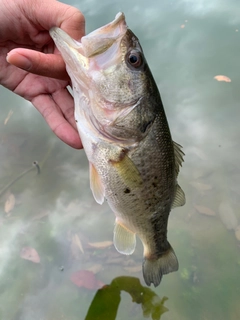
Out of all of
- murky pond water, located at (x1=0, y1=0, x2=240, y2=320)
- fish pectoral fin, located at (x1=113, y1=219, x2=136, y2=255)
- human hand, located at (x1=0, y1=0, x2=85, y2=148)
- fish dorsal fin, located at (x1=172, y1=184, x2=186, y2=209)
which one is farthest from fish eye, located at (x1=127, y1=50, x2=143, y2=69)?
murky pond water, located at (x1=0, y1=0, x2=240, y2=320)

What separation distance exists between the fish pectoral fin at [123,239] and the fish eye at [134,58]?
0.64 metres

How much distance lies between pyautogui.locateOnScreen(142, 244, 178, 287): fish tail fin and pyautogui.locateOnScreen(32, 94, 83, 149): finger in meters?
0.57

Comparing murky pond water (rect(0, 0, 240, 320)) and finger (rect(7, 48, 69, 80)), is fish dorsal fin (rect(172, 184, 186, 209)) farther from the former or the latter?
finger (rect(7, 48, 69, 80))

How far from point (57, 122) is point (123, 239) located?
0.56 meters

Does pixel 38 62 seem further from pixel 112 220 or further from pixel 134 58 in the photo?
pixel 112 220

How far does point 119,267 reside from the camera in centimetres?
169

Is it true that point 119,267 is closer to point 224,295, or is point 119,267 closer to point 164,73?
point 224,295

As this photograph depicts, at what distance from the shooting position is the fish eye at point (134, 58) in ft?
3.52

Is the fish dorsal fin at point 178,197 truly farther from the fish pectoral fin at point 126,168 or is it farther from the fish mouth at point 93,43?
the fish mouth at point 93,43

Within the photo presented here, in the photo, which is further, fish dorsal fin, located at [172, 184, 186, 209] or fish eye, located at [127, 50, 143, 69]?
fish dorsal fin, located at [172, 184, 186, 209]

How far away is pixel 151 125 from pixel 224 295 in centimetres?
99

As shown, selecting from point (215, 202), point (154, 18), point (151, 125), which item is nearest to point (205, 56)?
point (154, 18)

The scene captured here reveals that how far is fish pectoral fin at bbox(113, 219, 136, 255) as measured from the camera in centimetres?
135

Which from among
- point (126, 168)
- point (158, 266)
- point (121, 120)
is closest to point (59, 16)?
point (121, 120)
